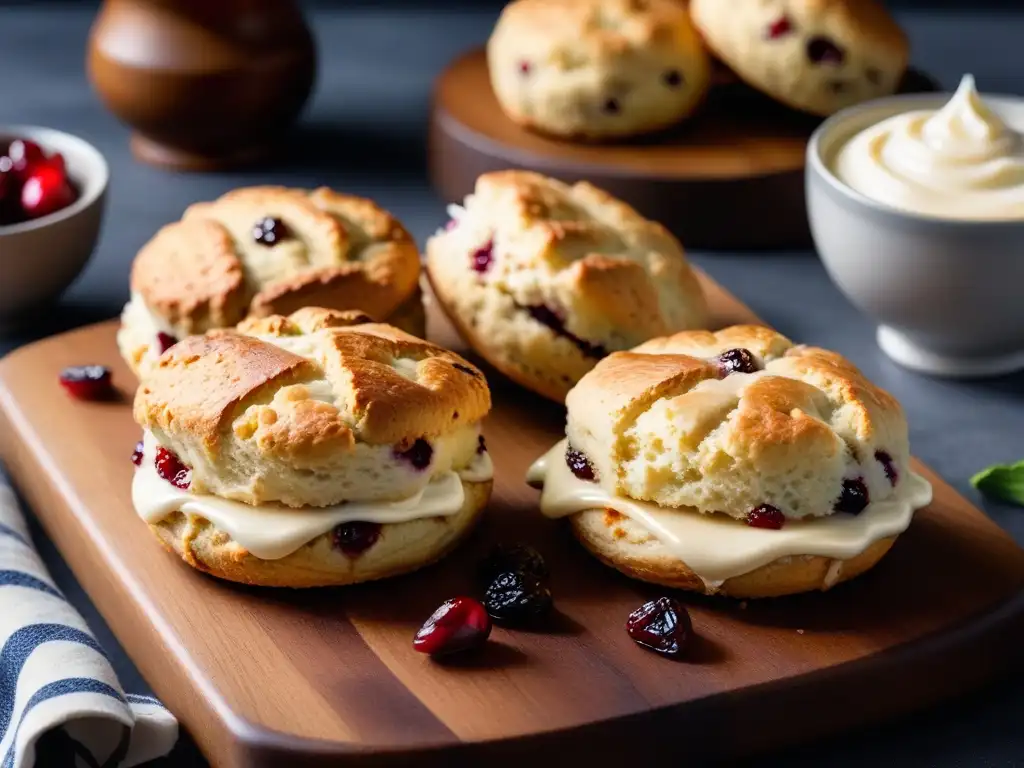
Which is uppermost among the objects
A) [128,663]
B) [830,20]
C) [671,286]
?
[830,20]

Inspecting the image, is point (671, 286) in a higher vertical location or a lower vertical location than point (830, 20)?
lower

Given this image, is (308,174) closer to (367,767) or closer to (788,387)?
(788,387)

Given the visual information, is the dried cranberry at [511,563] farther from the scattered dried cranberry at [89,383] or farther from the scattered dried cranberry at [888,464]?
the scattered dried cranberry at [89,383]

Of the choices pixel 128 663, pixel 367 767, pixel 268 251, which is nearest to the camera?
pixel 367 767

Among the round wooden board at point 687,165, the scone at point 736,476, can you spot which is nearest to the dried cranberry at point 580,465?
the scone at point 736,476

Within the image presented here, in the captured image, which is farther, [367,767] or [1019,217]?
[1019,217]

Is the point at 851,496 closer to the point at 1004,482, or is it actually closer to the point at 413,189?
the point at 1004,482

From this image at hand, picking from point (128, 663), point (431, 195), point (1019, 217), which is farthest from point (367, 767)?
point (431, 195)

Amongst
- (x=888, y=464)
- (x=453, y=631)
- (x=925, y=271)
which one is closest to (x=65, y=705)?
(x=453, y=631)
